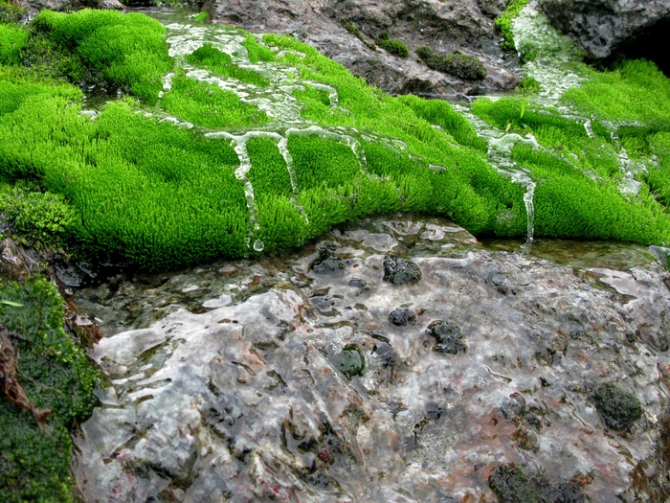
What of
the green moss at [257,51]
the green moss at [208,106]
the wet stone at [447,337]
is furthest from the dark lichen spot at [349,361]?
the green moss at [257,51]

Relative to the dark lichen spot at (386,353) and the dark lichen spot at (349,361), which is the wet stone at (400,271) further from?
the dark lichen spot at (349,361)

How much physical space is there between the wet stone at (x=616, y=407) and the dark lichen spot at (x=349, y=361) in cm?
253

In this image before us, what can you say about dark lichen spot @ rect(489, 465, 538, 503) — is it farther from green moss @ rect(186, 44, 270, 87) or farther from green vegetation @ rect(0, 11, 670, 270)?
green moss @ rect(186, 44, 270, 87)

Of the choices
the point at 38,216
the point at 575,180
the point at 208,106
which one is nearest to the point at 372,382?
the point at 38,216

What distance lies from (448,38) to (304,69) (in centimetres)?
621

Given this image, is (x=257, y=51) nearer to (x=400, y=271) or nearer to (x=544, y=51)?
(x=400, y=271)

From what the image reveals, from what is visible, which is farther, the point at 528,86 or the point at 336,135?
the point at 528,86

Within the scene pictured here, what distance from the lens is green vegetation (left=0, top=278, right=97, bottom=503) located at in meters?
3.66

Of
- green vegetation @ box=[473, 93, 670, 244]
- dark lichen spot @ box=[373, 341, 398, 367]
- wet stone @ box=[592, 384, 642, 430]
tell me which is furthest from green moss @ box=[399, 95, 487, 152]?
dark lichen spot @ box=[373, 341, 398, 367]

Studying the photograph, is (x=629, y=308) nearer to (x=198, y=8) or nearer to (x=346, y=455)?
(x=346, y=455)

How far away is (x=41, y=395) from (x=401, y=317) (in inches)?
142

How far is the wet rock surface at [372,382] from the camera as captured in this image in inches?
172

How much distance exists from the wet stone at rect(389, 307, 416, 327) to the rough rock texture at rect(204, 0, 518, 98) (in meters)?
7.38

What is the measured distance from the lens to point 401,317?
6105 millimetres
